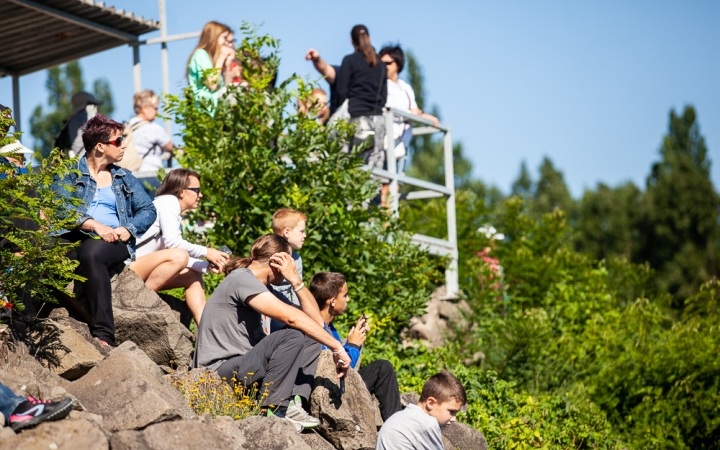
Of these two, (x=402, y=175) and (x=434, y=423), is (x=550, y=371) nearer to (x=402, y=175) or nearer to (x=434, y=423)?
(x=402, y=175)

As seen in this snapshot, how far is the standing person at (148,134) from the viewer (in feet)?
36.7

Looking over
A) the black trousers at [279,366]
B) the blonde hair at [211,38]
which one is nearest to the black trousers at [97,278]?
the black trousers at [279,366]

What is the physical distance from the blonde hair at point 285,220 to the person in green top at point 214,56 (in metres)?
2.41

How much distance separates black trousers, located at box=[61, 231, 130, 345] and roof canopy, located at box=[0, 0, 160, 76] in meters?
4.78

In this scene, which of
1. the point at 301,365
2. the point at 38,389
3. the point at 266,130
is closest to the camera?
the point at 38,389

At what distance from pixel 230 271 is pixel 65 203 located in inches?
54.9

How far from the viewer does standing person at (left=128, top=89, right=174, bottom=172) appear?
36.7 feet

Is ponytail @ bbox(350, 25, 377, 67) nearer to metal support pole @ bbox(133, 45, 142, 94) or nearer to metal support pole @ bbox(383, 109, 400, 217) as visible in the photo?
metal support pole @ bbox(383, 109, 400, 217)

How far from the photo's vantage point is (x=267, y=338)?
690 cm

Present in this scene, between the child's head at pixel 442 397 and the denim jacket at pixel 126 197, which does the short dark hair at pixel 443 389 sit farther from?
the denim jacket at pixel 126 197

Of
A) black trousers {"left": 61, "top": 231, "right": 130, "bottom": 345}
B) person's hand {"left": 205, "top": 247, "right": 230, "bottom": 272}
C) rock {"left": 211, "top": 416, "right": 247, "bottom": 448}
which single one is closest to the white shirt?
person's hand {"left": 205, "top": 247, "right": 230, "bottom": 272}

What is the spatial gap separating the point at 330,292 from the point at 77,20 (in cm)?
567

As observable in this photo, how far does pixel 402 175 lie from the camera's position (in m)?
12.0

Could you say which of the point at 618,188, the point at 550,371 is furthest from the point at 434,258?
the point at 618,188
